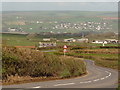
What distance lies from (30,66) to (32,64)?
0.24m

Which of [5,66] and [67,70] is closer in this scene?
[5,66]

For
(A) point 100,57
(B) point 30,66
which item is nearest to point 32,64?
(B) point 30,66

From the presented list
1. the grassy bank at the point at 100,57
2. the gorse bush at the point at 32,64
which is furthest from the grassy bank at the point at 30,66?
the grassy bank at the point at 100,57

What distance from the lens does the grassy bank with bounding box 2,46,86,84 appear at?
20812 millimetres

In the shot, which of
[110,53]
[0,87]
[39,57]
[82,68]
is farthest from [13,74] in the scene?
[110,53]

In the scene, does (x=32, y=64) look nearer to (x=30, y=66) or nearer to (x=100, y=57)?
(x=30, y=66)

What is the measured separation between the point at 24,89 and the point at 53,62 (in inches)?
262

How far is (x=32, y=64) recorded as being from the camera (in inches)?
864

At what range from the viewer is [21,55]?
72.9 ft

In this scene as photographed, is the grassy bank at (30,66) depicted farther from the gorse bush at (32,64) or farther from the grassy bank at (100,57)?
the grassy bank at (100,57)

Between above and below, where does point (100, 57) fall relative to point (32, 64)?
below

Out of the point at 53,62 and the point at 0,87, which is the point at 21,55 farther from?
the point at 0,87

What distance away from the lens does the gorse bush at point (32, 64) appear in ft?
69.1

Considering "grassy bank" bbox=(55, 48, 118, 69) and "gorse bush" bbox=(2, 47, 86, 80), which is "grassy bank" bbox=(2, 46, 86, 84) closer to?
"gorse bush" bbox=(2, 47, 86, 80)
